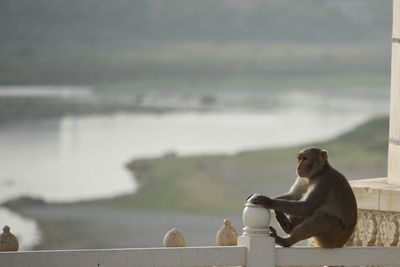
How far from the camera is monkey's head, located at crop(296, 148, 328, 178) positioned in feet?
44.4

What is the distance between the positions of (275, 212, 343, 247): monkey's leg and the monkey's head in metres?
0.46

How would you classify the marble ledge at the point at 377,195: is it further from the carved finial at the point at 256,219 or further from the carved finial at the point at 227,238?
the carved finial at the point at 256,219

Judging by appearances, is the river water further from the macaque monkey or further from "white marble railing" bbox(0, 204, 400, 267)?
"white marble railing" bbox(0, 204, 400, 267)

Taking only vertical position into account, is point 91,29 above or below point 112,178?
above

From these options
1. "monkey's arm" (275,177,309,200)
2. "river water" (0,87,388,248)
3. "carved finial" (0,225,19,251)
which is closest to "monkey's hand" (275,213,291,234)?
"monkey's arm" (275,177,309,200)

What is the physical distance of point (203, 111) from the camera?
145000 millimetres

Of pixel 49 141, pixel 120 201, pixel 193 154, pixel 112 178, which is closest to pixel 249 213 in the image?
pixel 120 201

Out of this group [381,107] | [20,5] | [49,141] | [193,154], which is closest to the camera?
[193,154]

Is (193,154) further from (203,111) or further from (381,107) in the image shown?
(203,111)

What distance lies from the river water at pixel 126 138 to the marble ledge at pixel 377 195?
32501 millimetres

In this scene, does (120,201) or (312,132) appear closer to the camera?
(120,201)

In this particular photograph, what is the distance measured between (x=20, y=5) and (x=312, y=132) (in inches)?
1635

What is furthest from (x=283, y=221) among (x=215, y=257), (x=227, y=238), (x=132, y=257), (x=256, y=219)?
(x=132, y=257)

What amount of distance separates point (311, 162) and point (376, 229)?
4.45 ft
